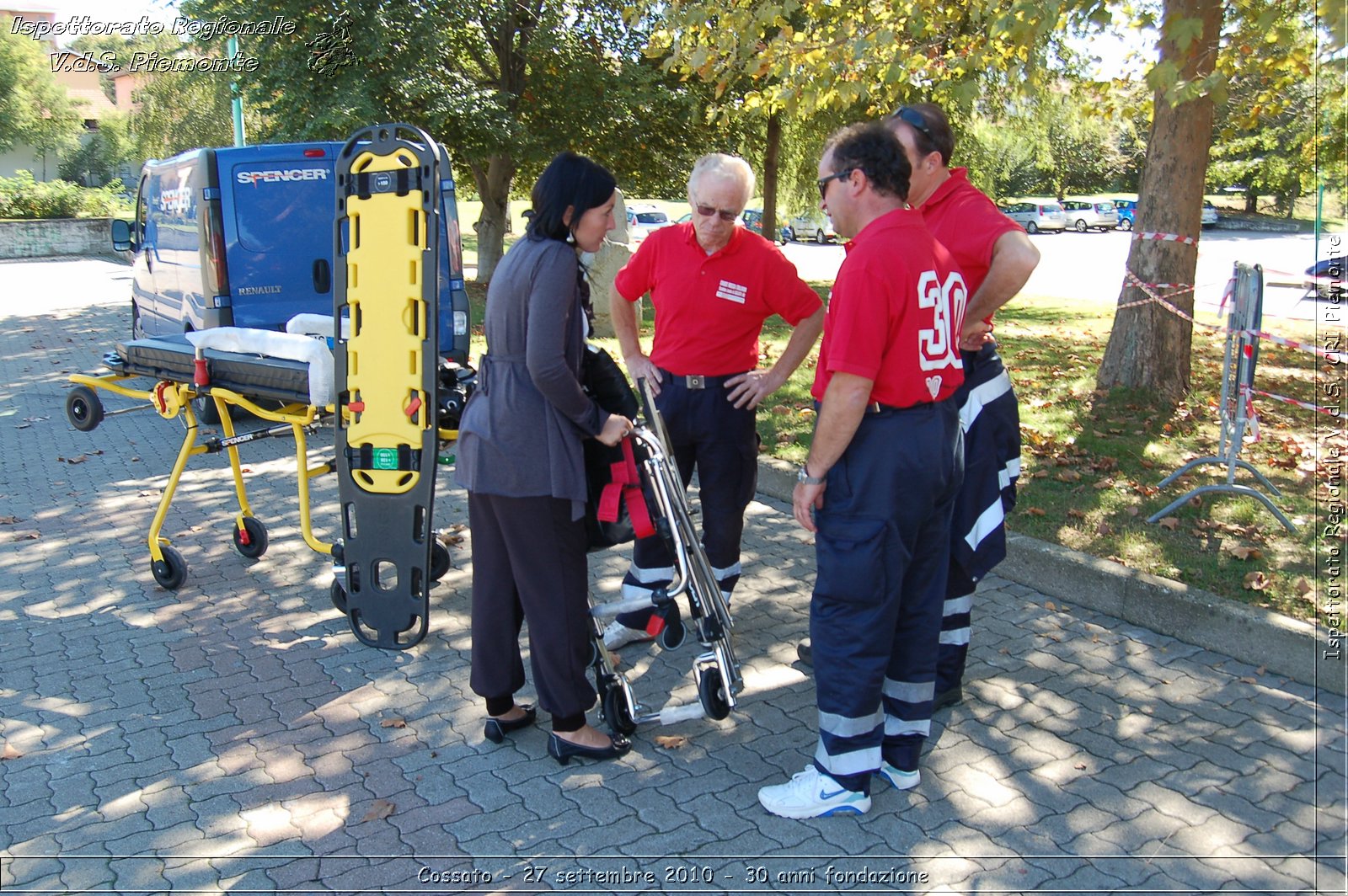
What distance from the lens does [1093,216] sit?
44.9 metres

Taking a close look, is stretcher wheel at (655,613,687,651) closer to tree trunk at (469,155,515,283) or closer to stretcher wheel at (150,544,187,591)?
stretcher wheel at (150,544,187,591)

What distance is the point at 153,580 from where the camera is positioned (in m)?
5.69

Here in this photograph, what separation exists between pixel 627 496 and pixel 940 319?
1.24 m

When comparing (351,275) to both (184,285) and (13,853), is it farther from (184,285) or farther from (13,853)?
(184,285)

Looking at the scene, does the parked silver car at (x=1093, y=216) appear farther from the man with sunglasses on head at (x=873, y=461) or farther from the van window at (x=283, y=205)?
the man with sunglasses on head at (x=873, y=461)

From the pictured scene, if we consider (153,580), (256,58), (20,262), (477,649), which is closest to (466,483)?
(477,649)

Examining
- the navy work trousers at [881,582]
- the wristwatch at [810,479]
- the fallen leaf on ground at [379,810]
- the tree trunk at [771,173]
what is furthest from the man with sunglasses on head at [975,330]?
the tree trunk at [771,173]

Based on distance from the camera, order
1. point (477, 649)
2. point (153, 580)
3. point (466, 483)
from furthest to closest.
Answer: point (153, 580), point (477, 649), point (466, 483)

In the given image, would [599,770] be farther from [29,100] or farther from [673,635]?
[29,100]

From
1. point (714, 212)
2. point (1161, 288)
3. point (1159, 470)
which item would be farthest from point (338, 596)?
point (1161, 288)

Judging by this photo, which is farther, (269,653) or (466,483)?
(269,653)

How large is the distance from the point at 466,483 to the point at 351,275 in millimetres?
1302

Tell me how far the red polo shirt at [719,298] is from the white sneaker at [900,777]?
66.4 inches

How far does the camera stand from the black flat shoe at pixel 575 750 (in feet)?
12.4
